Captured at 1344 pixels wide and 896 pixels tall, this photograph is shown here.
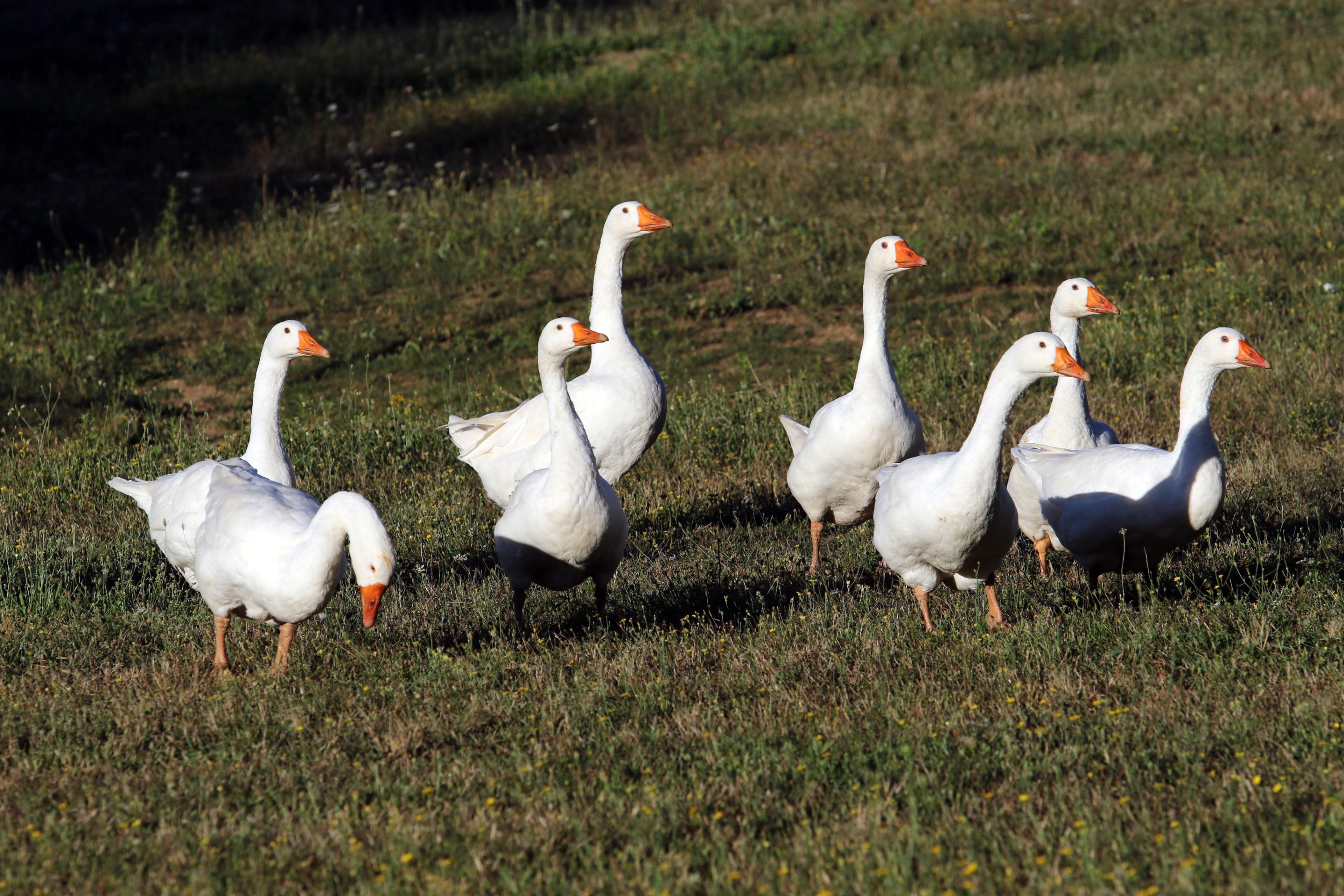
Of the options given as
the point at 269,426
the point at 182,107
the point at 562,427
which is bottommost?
the point at 269,426

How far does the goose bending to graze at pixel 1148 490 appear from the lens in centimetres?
640

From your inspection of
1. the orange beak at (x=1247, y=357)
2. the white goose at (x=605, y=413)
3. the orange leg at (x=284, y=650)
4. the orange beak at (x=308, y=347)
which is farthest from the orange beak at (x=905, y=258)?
the orange leg at (x=284, y=650)

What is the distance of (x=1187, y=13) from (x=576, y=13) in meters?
10.5

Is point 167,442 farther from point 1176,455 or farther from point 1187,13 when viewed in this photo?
point 1187,13

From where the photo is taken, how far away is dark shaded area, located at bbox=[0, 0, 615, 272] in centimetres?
1791

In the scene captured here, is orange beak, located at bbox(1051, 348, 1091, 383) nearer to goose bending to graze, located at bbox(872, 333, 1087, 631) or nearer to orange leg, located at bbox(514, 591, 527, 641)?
goose bending to graze, located at bbox(872, 333, 1087, 631)

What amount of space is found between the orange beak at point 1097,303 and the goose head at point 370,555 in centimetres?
452

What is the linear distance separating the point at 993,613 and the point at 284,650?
3478 millimetres

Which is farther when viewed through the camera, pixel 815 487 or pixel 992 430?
pixel 815 487

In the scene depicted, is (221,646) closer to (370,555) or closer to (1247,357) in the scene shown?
(370,555)

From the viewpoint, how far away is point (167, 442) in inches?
431

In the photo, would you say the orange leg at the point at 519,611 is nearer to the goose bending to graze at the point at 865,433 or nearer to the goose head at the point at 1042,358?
the goose bending to graze at the point at 865,433

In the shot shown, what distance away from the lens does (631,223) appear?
8.77 meters

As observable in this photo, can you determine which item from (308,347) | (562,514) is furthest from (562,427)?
(308,347)
